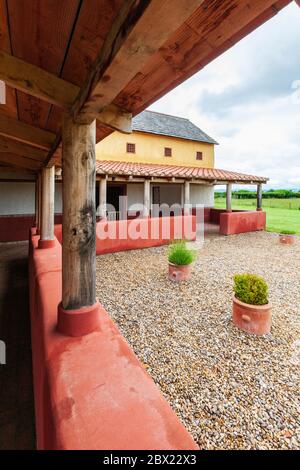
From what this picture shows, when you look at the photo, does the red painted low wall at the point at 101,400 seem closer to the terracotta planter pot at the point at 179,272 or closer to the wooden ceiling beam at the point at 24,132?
the wooden ceiling beam at the point at 24,132

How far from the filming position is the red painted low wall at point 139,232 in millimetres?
8523

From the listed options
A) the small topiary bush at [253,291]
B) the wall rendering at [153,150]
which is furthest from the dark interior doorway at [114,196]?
the small topiary bush at [253,291]

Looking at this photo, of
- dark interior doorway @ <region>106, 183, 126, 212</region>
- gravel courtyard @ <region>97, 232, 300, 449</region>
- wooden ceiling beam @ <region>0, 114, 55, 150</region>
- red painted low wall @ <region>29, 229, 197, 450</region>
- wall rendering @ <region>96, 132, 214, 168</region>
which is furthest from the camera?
dark interior doorway @ <region>106, 183, 126, 212</region>

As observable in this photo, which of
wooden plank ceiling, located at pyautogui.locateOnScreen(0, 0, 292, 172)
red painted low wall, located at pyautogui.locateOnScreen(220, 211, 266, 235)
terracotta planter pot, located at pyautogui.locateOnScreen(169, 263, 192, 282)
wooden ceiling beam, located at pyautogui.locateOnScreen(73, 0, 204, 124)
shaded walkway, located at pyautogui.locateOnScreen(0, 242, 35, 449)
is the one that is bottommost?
shaded walkway, located at pyautogui.locateOnScreen(0, 242, 35, 449)

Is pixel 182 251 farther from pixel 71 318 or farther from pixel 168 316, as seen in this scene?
pixel 71 318

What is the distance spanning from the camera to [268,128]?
109812 mm

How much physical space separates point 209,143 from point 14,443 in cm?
1770

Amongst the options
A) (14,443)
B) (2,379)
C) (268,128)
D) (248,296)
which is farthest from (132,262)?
(268,128)

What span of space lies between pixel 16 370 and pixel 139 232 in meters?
6.71

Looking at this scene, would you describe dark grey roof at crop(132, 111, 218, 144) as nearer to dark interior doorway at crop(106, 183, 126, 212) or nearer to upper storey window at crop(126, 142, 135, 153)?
upper storey window at crop(126, 142, 135, 153)

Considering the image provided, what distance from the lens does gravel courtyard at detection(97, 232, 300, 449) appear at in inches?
89.3

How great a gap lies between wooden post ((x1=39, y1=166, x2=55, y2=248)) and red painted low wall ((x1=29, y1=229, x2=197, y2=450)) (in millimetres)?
3539

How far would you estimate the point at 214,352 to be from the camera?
3293 mm

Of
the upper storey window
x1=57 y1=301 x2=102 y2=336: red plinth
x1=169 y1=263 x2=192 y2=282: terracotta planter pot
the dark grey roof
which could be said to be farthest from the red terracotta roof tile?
x1=57 y1=301 x2=102 y2=336: red plinth
